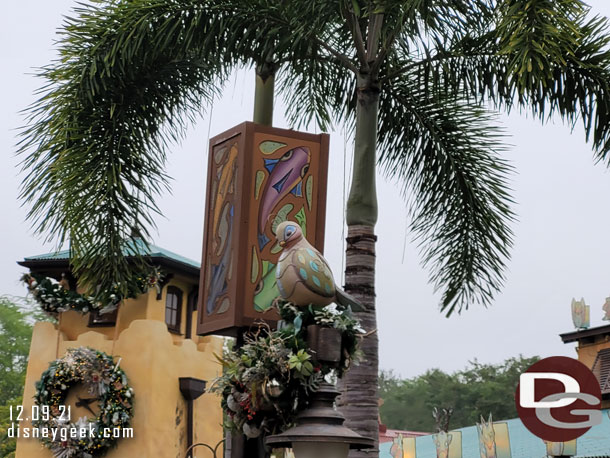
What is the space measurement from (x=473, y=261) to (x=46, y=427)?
41.6 feet

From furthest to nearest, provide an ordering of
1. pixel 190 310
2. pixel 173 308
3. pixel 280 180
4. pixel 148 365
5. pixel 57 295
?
pixel 190 310 → pixel 173 308 → pixel 57 295 → pixel 148 365 → pixel 280 180

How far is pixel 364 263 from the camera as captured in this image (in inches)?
432

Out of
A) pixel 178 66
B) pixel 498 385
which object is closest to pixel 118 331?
pixel 178 66

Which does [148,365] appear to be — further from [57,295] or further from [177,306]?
[57,295]

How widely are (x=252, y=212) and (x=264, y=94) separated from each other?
11.0 feet

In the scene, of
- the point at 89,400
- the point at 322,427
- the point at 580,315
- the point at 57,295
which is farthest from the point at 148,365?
the point at 322,427

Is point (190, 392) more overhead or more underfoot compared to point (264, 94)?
more underfoot

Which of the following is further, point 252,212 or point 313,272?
point 252,212

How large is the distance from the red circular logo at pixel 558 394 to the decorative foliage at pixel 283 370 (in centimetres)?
436

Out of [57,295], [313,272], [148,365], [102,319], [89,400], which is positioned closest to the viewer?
[313,272]

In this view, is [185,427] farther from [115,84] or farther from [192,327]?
[115,84]

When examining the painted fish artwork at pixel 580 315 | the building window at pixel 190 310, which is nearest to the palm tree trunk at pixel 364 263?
the building window at pixel 190 310

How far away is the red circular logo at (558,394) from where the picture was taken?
428 inches

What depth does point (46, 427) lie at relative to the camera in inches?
846
